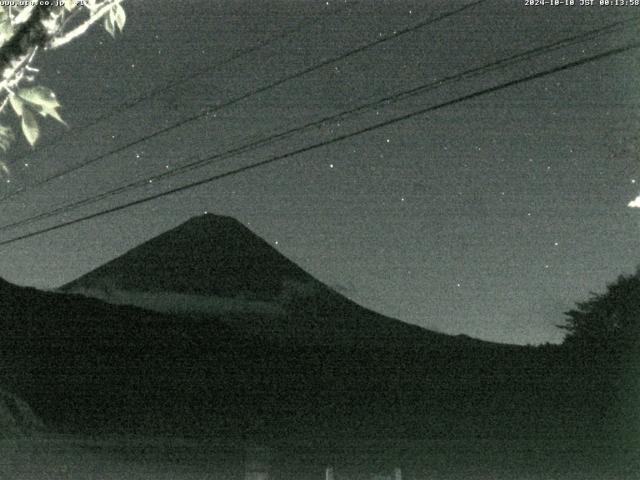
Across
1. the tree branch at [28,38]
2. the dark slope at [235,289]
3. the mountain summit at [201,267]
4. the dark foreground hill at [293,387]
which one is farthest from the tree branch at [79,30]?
the mountain summit at [201,267]

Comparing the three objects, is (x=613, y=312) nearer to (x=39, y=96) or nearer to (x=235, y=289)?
(x=235, y=289)

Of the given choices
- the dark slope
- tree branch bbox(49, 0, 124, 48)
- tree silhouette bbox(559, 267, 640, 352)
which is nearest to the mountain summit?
the dark slope

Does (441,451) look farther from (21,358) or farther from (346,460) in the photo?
(21,358)

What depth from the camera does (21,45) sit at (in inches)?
52.8

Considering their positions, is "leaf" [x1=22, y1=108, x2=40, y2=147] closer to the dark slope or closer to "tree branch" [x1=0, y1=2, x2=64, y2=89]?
"tree branch" [x1=0, y1=2, x2=64, y2=89]

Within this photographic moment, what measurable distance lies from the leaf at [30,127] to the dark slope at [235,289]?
9.83 meters

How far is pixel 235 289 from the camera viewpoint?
47.2 feet

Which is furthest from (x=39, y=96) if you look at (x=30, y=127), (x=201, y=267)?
(x=201, y=267)

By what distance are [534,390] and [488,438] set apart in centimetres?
95

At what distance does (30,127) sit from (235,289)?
518 inches

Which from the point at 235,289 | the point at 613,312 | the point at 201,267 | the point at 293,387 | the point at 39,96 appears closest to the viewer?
the point at 39,96

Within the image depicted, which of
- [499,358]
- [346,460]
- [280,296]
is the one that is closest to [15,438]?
[346,460]

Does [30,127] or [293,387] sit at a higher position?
[293,387]

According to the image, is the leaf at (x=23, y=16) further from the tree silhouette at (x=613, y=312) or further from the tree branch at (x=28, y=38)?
the tree silhouette at (x=613, y=312)
